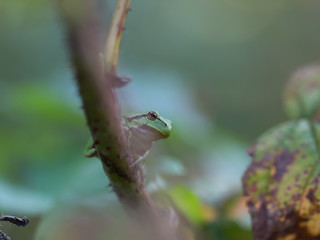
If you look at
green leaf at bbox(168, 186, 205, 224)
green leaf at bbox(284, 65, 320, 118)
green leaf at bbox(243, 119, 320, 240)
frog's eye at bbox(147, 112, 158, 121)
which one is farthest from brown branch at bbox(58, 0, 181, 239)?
green leaf at bbox(284, 65, 320, 118)

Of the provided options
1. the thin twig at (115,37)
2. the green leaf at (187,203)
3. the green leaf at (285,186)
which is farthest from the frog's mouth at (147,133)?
the green leaf at (187,203)

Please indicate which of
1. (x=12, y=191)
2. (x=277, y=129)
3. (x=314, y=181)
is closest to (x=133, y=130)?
(x=314, y=181)

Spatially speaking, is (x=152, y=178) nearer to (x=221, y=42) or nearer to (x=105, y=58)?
(x=105, y=58)

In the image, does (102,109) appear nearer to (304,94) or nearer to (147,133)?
(147,133)

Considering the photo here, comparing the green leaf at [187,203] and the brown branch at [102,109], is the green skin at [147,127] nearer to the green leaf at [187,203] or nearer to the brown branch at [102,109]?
the brown branch at [102,109]

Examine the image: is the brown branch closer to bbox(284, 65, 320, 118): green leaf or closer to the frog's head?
the frog's head

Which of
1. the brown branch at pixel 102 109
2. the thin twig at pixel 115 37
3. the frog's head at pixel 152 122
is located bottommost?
the brown branch at pixel 102 109

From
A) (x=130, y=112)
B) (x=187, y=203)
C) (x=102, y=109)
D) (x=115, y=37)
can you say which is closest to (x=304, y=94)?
(x=187, y=203)
